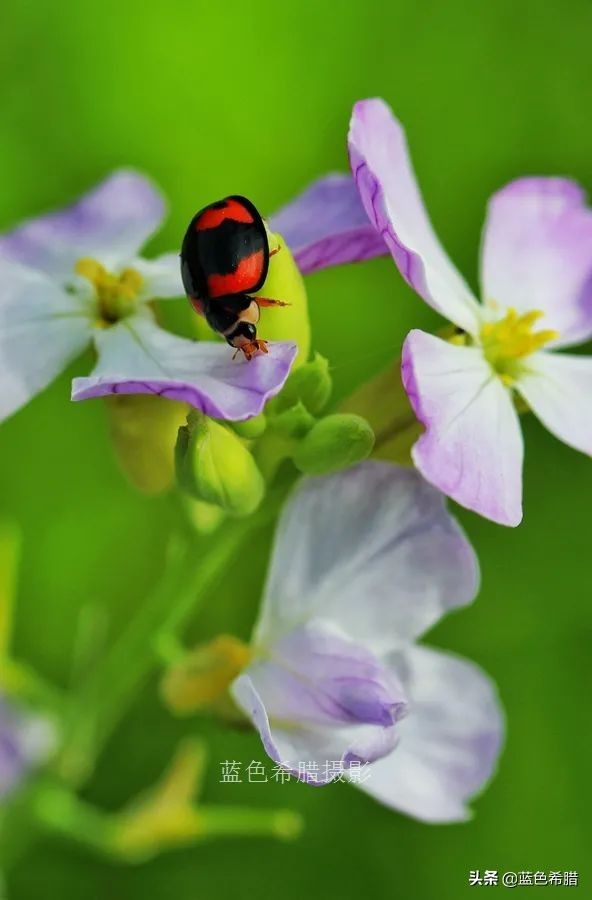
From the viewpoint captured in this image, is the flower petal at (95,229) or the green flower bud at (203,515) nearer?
the green flower bud at (203,515)

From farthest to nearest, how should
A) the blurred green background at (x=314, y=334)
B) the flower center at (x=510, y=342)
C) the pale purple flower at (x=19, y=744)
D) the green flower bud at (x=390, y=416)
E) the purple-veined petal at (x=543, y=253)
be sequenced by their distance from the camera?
the blurred green background at (x=314, y=334) → the pale purple flower at (x=19, y=744) → the purple-veined petal at (x=543, y=253) → the flower center at (x=510, y=342) → the green flower bud at (x=390, y=416)

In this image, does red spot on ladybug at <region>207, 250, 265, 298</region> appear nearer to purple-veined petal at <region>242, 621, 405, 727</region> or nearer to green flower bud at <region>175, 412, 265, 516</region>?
green flower bud at <region>175, 412, 265, 516</region>

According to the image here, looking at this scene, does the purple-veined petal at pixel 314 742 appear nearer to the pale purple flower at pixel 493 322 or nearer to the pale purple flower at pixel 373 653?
the pale purple flower at pixel 373 653

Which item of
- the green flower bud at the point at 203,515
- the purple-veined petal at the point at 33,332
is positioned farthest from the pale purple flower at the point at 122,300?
the green flower bud at the point at 203,515

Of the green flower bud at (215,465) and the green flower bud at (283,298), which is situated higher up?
the green flower bud at (283,298)

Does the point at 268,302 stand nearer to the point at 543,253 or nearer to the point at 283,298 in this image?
the point at 283,298

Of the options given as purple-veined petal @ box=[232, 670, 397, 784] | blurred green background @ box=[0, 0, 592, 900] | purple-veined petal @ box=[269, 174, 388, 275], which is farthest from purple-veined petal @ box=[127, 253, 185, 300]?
blurred green background @ box=[0, 0, 592, 900]

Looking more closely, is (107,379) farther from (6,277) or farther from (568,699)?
(568,699)

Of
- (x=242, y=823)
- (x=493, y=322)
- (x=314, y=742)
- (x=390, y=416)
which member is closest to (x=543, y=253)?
(x=493, y=322)
